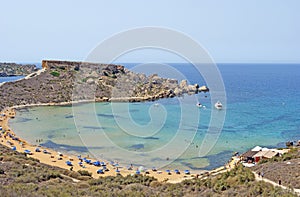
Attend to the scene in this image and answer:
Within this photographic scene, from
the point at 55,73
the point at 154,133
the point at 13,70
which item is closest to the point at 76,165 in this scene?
the point at 154,133

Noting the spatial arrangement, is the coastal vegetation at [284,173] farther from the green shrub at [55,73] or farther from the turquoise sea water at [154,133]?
the green shrub at [55,73]

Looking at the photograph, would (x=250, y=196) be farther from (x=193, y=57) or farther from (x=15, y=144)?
(x=15, y=144)

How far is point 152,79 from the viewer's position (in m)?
67.4

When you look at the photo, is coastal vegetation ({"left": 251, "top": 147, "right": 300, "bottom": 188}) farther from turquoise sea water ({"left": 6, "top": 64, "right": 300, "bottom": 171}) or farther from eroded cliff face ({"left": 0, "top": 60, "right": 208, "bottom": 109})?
eroded cliff face ({"left": 0, "top": 60, "right": 208, "bottom": 109})

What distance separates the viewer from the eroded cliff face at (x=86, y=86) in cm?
5078

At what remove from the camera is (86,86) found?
179ft

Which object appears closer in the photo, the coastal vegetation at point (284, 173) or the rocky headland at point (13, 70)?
the coastal vegetation at point (284, 173)

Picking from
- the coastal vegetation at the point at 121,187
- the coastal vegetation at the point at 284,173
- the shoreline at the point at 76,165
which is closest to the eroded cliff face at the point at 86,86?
the shoreline at the point at 76,165

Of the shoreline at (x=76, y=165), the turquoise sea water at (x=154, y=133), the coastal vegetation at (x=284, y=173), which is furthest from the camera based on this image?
the turquoise sea water at (x=154, y=133)

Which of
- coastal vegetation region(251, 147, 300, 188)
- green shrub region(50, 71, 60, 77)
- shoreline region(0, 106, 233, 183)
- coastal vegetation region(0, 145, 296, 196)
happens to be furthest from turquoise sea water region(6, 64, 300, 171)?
green shrub region(50, 71, 60, 77)

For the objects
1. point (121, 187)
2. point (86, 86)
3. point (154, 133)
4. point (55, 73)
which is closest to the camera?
point (121, 187)

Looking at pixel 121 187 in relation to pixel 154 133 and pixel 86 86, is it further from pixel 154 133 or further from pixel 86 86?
pixel 86 86

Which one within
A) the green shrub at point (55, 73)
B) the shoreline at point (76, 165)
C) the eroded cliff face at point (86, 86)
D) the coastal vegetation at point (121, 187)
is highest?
the green shrub at point (55, 73)

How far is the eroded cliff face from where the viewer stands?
50.8m
